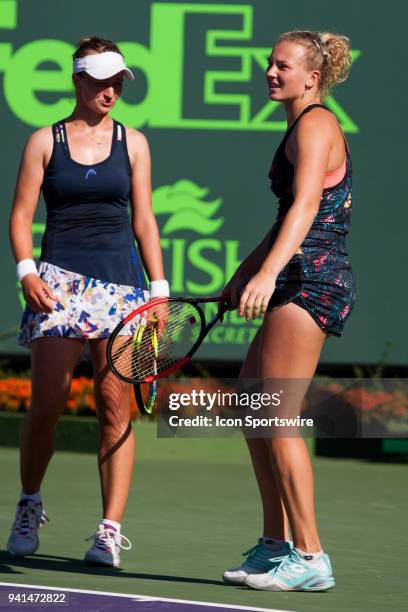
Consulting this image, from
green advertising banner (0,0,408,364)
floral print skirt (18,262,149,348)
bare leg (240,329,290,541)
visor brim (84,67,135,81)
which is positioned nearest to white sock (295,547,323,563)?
bare leg (240,329,290,541)

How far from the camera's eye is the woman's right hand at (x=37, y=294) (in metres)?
6.11

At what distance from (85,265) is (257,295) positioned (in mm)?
1191

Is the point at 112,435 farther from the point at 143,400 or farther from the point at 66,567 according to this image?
the point at 66,567

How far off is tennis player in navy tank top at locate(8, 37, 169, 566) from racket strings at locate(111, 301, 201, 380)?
0.16 m

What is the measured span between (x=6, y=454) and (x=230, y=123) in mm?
2968

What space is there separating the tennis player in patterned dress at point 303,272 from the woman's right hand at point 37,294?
86 centimetres

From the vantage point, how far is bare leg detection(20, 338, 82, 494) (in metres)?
6.25

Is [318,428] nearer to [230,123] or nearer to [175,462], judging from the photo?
[175,462]

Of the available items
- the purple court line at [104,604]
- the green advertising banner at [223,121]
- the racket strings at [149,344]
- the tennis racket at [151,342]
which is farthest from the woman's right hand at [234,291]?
the green advertising banner at [223,121]

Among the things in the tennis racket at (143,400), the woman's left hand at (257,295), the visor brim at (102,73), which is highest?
the visor brim at (102,73)

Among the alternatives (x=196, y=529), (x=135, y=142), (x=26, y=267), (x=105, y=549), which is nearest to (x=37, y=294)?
(x=26, y=267)

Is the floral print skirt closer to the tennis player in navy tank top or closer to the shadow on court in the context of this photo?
the tennis player in navy tank top

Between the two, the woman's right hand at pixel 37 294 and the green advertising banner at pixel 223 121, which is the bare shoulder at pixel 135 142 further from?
the green advertising banner at pixel 223 121

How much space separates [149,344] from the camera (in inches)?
241
